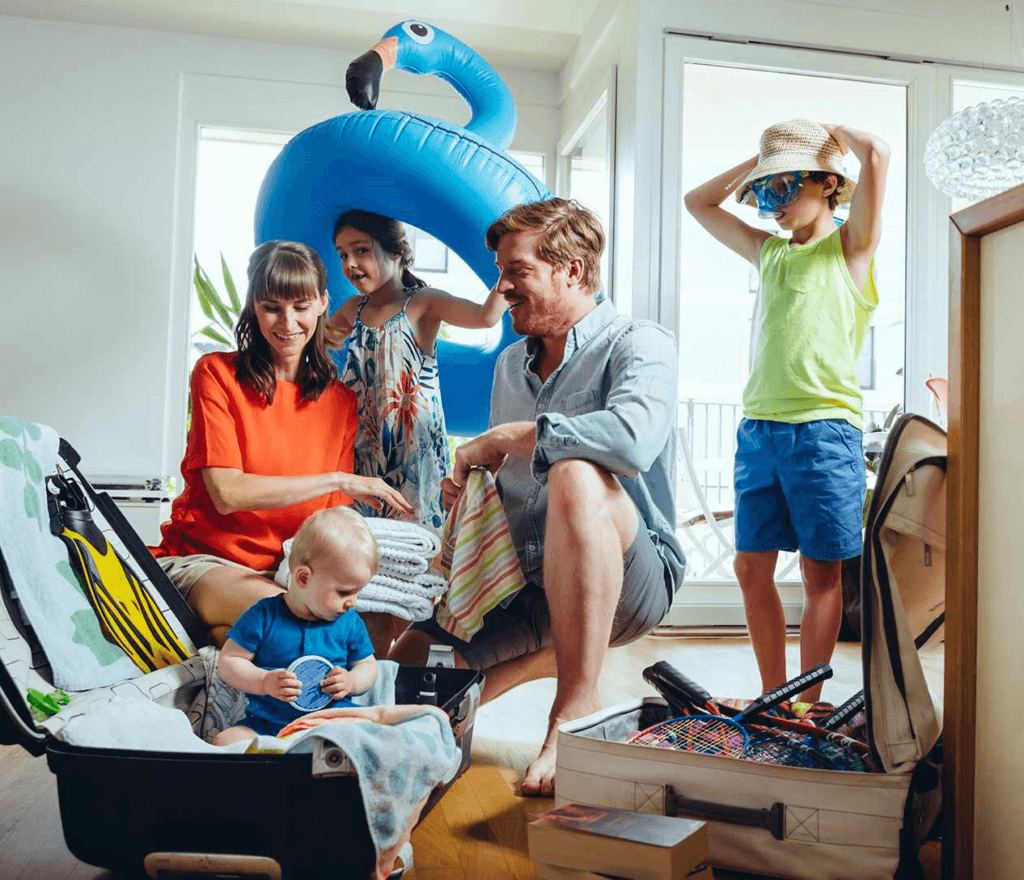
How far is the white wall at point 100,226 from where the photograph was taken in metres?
3.83

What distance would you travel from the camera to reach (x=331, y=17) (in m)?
3.79

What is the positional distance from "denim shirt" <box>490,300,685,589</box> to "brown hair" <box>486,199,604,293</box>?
0.31ft

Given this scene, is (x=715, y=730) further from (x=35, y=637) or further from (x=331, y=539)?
(x=35, y=637)

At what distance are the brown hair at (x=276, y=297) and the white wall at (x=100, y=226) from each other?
244 cm

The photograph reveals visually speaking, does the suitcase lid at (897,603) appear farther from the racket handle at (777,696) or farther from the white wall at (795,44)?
the white wall at (795,44)

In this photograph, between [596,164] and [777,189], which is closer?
[777,189]

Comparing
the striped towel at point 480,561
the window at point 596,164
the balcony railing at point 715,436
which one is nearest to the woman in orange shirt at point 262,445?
the striped towel at point 480,561

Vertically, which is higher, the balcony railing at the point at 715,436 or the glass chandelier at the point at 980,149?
the glass chandelier at the point at 980,149

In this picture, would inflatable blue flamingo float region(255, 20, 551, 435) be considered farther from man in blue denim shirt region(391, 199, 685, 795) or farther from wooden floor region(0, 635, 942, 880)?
wooden floor region(0, 635, 942, 880)

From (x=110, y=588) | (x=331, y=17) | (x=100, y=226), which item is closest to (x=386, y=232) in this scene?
(x=110, y=588)

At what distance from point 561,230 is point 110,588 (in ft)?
2.94

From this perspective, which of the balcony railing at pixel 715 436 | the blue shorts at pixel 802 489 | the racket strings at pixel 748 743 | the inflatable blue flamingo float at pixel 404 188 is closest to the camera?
the racket strings at pixel 748 743

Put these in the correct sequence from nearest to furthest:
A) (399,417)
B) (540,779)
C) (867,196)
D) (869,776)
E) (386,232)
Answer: (869,776) < (540,779) < (399,417) < (867,196) < (386,232)

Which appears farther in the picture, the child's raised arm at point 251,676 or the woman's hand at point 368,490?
the woman's hand at point 368,490
